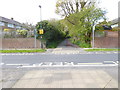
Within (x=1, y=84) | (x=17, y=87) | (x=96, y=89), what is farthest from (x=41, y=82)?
(x=96, y=89)

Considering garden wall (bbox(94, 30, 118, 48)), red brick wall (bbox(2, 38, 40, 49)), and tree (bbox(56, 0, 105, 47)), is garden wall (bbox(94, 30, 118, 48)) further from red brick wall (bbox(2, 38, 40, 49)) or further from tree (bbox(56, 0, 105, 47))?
red brick wall (bbox(2, 38, 40, 49))

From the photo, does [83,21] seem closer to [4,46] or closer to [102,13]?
[102,13]

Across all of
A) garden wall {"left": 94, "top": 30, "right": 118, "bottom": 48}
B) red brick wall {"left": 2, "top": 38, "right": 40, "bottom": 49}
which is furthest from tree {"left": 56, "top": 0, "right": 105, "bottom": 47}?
red brick wall {"left": 2, "top": 38, "right": 40, "bottom": 49}

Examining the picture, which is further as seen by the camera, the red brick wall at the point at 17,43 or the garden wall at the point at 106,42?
the red brick wall at the point at 17,43

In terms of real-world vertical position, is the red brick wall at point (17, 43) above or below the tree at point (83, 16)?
below

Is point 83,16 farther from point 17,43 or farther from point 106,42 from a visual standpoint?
point 17,43


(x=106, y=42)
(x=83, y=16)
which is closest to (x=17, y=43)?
(x=83, y=16)

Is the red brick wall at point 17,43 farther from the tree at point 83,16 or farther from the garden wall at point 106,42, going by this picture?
the garden wall at point 106,42

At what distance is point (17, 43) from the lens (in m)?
15.3

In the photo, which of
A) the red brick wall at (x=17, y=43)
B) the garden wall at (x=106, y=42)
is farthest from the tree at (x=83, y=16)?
the red brick wall at (x=17, y=43)

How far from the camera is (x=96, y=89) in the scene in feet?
10.6

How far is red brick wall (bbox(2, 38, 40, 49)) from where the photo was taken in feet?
49.6

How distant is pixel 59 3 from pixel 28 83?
16.2 metres

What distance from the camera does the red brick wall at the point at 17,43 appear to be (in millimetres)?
15133
